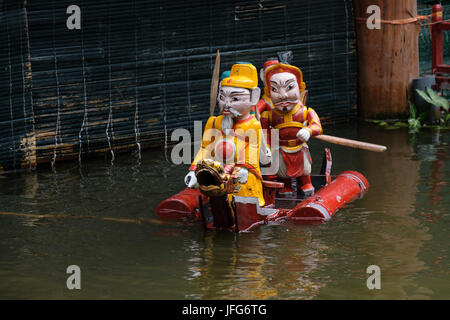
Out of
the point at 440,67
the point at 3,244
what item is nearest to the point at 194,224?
the point at 3,244

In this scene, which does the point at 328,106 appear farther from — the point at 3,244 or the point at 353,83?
the point at 3,244

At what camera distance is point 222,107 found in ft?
24.4

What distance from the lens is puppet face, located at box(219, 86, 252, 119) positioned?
7.37 metres

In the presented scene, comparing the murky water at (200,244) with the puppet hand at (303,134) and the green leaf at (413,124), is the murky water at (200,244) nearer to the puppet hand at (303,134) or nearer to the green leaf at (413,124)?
the puppet hand at (303,134)

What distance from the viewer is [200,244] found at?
6.95m

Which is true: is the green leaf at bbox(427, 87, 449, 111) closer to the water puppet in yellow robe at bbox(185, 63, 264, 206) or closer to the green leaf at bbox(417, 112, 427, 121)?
the green leaf at bbox(417, 112, 427, 121)

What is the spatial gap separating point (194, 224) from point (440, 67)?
231 inches

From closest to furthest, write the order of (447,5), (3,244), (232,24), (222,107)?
(3,244) < (222,107) < (232,24) < (447,5)

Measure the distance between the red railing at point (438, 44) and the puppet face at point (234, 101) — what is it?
5328 mm

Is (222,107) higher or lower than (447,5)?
lower

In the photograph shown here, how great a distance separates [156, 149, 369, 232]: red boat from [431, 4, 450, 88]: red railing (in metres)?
4.19

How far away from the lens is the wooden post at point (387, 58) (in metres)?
11.7

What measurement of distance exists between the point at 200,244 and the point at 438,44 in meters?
6.40
